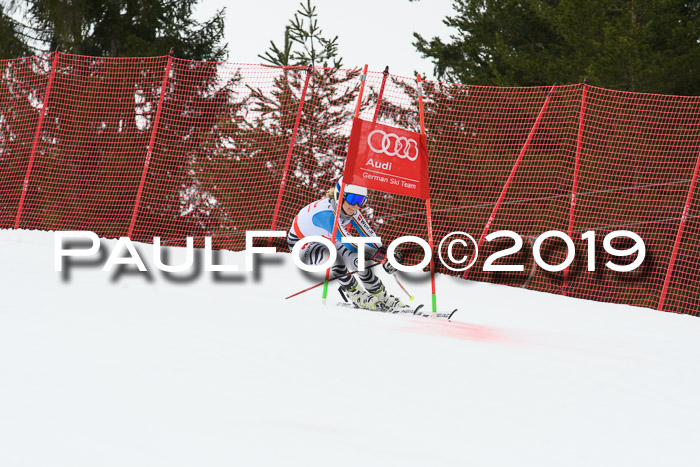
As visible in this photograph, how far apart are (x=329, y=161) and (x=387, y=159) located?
13.4ft

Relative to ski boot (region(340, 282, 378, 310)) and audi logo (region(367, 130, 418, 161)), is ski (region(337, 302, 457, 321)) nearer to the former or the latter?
ski boot (region(340, 282, 378, 310))

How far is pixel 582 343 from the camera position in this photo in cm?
703

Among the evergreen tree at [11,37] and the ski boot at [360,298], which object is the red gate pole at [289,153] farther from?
the evergreen tree at [11,37]

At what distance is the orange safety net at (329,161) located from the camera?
34.8 ft

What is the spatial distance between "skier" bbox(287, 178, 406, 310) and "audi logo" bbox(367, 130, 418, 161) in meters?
0.41

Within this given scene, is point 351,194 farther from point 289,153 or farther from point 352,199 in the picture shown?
point 289,153

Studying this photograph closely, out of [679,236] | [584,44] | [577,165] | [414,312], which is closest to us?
[414,312]

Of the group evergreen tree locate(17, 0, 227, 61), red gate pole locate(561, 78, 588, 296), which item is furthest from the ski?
evergreen tree locate(17, 0, 227, 61)

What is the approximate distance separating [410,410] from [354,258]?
3401mm

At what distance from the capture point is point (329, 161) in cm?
1170

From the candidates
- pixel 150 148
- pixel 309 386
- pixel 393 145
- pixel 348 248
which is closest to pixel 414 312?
pixel 348 248

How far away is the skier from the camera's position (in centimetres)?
750

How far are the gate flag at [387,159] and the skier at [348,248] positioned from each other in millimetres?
156

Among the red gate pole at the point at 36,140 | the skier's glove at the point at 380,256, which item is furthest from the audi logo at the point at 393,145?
the red gate pole at the point at 36,140
